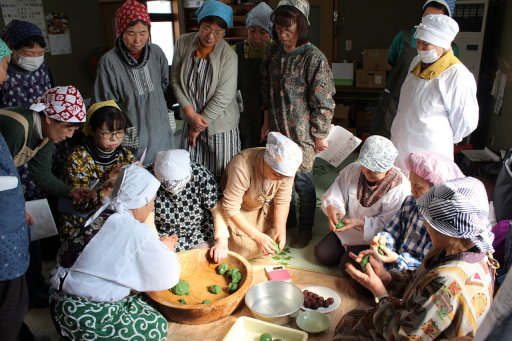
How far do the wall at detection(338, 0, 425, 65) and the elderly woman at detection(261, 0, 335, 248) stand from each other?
8.50 feet

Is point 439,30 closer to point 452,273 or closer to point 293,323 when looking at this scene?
point 452,273

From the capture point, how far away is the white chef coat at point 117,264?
1.57 meters

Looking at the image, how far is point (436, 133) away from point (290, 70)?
912 millimetres

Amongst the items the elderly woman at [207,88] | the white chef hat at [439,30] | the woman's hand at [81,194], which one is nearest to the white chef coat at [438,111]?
the white chef hat at [439,30]

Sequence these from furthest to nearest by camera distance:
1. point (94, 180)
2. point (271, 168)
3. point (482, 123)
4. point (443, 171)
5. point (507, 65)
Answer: point (482, 123) < point (507, 65) < point (94, 180) < point (271, 168) < point (443, 171)

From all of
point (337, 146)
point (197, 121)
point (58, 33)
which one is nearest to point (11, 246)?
point (197, 121)

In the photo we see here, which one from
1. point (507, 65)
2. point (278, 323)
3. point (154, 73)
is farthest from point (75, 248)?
point (507, 65)

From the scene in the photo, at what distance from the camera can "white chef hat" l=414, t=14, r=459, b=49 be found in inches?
87.3

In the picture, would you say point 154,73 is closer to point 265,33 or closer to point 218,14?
point 218,14

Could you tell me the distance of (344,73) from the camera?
15.7ft

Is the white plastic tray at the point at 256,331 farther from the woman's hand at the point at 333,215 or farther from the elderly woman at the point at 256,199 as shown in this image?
the woman's hand at the point at 333,215

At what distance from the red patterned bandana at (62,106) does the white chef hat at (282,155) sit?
912 millimetres

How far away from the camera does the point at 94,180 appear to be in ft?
7.34

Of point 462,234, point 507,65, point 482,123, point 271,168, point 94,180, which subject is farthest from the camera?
point 482,123
